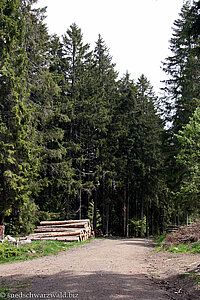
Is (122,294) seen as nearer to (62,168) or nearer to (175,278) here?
(175,278)

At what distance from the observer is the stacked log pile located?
1503 centimetres

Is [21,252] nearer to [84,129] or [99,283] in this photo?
[99,283]

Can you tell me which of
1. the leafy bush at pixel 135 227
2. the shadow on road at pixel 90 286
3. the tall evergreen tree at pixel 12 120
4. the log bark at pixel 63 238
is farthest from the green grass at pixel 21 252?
the leafy bush at pixel 135 227

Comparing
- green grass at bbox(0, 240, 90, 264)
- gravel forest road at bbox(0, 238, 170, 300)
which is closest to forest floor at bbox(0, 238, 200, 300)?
gravel forest road at bbox(0, 238, 170, 300)

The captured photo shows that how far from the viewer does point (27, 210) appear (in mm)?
15414

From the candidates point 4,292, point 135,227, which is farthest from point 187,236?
point 135,227

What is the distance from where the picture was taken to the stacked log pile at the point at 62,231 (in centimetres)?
1503

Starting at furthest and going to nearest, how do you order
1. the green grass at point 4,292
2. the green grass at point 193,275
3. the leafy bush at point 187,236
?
1. the leafy bush at point 187,236
2. the green grass at point 193,275
3. the green grass at point 4,292

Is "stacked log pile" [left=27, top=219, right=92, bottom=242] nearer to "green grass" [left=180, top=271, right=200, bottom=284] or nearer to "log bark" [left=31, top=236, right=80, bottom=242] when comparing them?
"log bark" [left=31, top=236, right=80, bottom=242]

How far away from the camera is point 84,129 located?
24.9 m

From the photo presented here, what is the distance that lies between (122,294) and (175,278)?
6.78 ft

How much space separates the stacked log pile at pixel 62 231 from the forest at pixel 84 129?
0.84 meters

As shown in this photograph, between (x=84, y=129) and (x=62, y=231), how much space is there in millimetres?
10898

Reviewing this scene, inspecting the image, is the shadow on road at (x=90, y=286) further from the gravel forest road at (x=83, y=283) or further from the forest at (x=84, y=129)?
the forest at (x=84, y=129)
